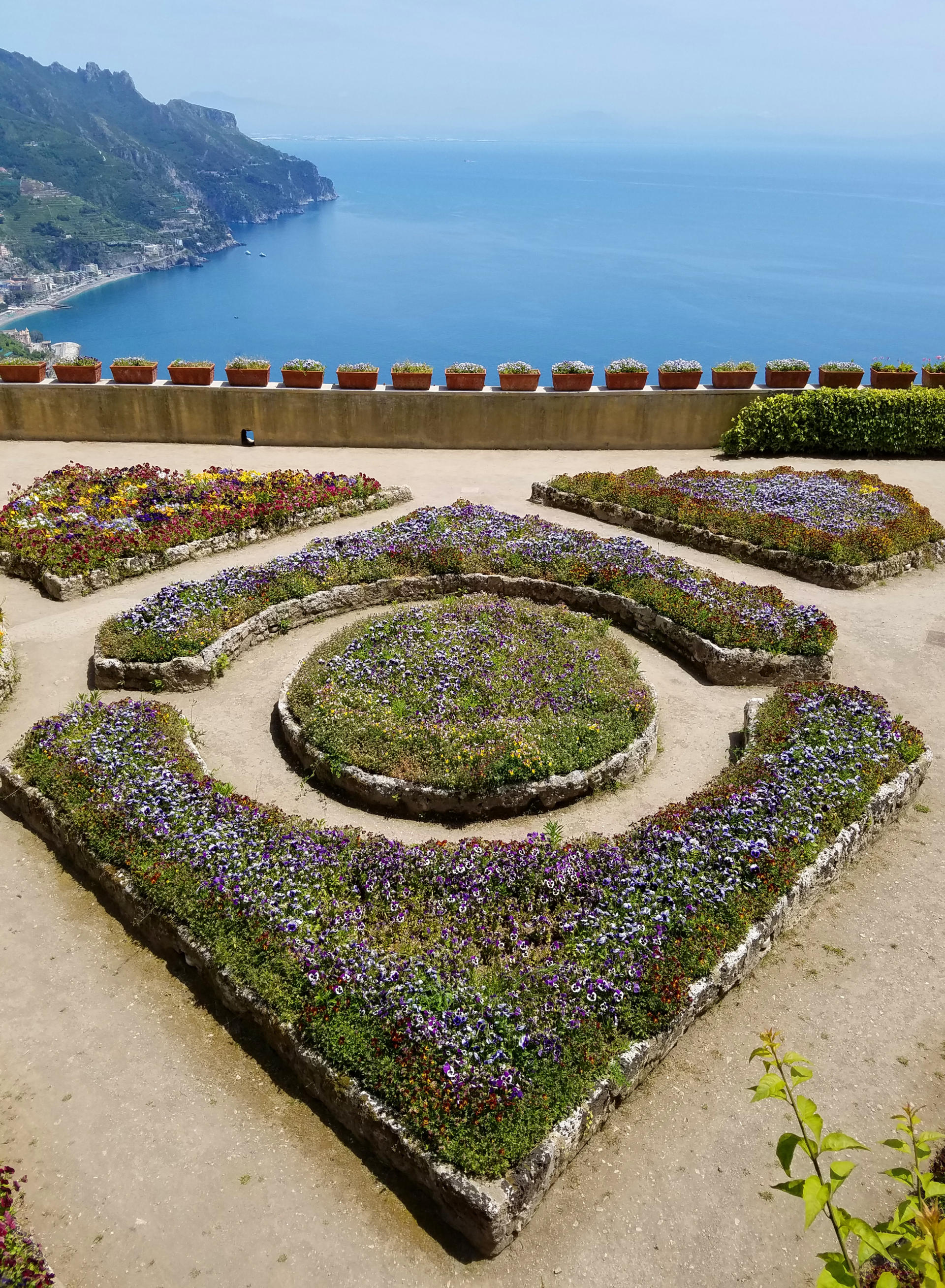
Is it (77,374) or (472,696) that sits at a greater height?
(77,374)

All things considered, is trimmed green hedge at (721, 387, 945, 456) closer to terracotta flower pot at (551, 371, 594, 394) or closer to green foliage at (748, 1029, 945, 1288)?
terracotta flower pot at (551, 371, 594, 394)

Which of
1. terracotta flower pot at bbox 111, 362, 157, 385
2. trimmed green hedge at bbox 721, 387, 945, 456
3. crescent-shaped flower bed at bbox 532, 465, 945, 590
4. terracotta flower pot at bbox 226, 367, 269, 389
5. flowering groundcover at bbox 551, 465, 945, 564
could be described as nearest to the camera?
crescent-shaped flower bed at bbox 532, 465, 945, 590

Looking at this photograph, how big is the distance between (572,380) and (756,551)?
383 inches

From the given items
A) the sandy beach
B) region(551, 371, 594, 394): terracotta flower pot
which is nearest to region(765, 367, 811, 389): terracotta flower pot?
region(551, 371, 594, 394): terracotta flower pot

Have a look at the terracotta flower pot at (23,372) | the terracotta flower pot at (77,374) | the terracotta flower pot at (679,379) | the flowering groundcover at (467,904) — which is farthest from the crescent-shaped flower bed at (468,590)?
the terracotta flower pot at (23,372)

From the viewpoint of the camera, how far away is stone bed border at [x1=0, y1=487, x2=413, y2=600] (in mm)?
18391

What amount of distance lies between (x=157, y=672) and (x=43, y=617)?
407 cm

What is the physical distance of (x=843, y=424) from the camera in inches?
1041

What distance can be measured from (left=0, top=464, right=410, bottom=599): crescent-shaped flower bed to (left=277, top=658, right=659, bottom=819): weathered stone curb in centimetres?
833

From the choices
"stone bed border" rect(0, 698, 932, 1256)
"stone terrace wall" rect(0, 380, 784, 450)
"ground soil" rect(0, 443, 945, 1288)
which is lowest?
"ground soil" rect(0, 443, 945, 1288)

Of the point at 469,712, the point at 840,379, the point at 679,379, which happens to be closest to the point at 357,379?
the point at 679,379

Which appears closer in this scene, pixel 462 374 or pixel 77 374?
pixel 77 374

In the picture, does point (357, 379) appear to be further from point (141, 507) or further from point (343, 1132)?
point (343, 1132)

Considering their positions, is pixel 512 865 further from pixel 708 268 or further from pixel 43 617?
pixel 708 268
